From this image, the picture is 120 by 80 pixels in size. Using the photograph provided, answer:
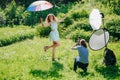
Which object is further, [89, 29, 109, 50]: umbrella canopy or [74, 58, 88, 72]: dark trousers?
[89, 29, 109, 50]: umbrella canopy

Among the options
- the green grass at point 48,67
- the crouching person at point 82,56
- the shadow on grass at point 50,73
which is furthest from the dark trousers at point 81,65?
the shadow on grass at point 50,73

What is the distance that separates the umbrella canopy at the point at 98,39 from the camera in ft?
44.4

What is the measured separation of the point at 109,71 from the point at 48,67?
2.59 meters

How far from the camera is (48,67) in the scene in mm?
13898

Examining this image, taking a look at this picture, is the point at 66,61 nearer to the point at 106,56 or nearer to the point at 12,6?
the point at 106,56

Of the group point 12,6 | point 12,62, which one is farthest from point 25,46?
point 12,6

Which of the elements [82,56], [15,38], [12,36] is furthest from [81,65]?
[12,36]

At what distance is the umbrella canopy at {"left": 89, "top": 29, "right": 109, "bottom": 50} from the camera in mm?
Result: 13523

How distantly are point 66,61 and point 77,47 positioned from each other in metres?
1.66

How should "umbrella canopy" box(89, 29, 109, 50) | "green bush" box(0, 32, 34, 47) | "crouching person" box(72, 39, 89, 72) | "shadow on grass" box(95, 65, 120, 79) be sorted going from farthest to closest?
"green bush" box(0, 32, 34, 47), "umbrella canopy" box(89, 29, 109, 50), "crouching person" box(72, 39, 89, 72), "shadow on grass" box(95, 65, 120, 79)

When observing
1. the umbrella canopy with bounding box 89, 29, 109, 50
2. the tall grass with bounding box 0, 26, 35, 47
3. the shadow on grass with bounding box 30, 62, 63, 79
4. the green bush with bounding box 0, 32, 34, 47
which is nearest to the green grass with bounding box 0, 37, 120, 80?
the shadow on grass with bounding box 30, 62, 63, 79

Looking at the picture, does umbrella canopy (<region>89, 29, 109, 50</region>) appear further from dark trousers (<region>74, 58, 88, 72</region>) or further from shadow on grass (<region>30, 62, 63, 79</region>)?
shadow on grass (<region>30, 62, 63, 79</region>)

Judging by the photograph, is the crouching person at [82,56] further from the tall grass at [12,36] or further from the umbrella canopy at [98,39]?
the tall grass at [12,36]

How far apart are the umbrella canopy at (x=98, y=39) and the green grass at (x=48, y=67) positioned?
90 centimetres
